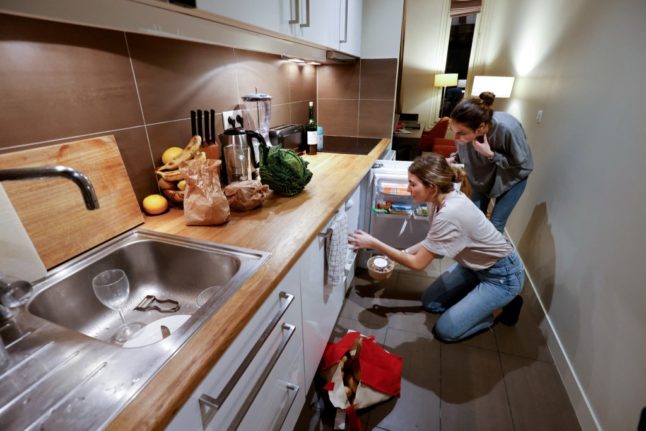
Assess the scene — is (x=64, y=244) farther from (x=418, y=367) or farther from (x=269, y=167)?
(x=418, y=367)

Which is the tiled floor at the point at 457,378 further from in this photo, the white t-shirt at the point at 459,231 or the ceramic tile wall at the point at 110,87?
the ceramic tile wall at the point at 110,87

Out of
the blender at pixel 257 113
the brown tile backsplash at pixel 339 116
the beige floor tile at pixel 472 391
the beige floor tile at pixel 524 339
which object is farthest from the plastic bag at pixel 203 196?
the brown tile backsplash at pixel 339 116

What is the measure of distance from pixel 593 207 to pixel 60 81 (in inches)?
82.4

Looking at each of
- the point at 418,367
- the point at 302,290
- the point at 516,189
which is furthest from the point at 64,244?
the point at 516,189

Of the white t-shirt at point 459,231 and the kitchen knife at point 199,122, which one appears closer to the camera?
the kitchen knife at point 199,122

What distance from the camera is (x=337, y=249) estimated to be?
1.33m

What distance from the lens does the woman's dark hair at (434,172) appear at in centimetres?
140

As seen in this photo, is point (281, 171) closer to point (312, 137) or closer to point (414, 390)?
point (312, 137)

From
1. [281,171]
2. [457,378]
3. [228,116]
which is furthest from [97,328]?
[457,378]

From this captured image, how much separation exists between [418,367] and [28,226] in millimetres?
1597

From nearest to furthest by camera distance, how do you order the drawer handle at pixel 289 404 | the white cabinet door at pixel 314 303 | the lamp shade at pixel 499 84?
the drawer handle at pixel 289 404 → the white cabinet door at pixel 314 303 → the lamp shade at pixel 499 84

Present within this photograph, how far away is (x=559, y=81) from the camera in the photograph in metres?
2.06

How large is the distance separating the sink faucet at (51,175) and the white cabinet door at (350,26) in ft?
5.02

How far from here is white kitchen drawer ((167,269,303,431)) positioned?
57cm
